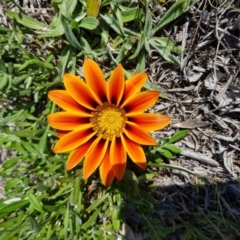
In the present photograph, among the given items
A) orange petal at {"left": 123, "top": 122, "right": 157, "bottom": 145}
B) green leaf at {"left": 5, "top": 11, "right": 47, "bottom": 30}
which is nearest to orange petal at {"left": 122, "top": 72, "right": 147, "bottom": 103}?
orange petal at {"left": 123, "top": 122, "right": 157, "bottom": 145}

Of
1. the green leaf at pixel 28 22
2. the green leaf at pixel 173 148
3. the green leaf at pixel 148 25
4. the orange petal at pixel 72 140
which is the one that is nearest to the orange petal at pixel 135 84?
the orange petal at pixel 72 140

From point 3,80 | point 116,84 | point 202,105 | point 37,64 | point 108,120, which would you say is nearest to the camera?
point 116,84

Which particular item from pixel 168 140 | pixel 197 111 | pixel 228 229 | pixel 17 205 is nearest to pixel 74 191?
pixel 17 205

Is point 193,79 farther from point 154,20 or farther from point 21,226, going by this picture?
point 21,226

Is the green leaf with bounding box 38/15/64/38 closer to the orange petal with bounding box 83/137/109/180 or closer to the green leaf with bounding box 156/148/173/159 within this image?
the orange petal with bounding box 83/137/109/180


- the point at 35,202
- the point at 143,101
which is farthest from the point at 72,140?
the point at 35,202

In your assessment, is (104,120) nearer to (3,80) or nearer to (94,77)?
(94,77)
